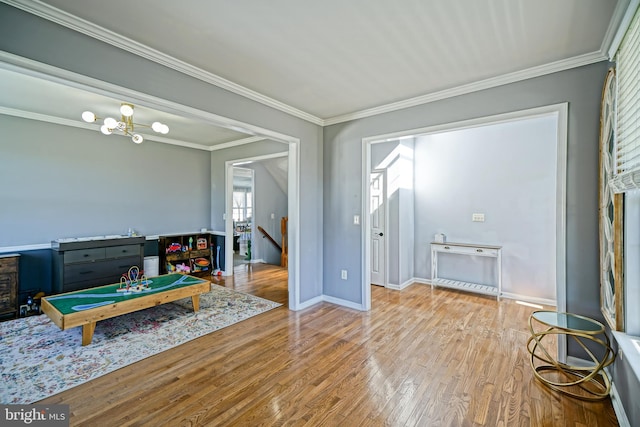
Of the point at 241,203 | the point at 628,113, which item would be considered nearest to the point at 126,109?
the point at 628,113

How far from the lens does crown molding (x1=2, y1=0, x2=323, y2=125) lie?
6.02 ft

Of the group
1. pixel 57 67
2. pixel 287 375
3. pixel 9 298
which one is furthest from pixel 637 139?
pixel 9 298

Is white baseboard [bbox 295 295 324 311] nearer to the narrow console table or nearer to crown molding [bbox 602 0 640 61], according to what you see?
the narrow console table

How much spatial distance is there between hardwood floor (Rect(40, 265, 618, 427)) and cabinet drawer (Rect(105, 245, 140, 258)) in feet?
7.92

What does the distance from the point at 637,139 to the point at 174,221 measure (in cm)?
612

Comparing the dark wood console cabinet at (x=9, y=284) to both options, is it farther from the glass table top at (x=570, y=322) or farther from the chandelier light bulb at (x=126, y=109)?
the glass table top at (x=570, y=322)

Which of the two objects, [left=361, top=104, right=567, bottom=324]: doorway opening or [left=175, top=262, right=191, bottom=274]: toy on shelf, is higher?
[left=361, top=104, right=567, bottom=324]: doorway opening

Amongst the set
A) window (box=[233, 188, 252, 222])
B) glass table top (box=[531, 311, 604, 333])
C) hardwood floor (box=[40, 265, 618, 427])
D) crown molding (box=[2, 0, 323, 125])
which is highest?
crown molding (box=[2, 0, 323, 125])

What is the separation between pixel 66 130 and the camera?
170 inches

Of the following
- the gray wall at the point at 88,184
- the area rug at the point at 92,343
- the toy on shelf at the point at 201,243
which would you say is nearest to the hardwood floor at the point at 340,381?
the area rug at the point at 92,343

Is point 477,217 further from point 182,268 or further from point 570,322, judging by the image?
point 182,268

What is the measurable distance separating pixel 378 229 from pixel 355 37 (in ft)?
11.3

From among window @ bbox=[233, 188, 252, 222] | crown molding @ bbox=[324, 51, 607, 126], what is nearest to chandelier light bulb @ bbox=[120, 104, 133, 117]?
crown molding @ bbox=[324, 51, 607, 126]

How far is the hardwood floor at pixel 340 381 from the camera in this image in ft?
6.27
